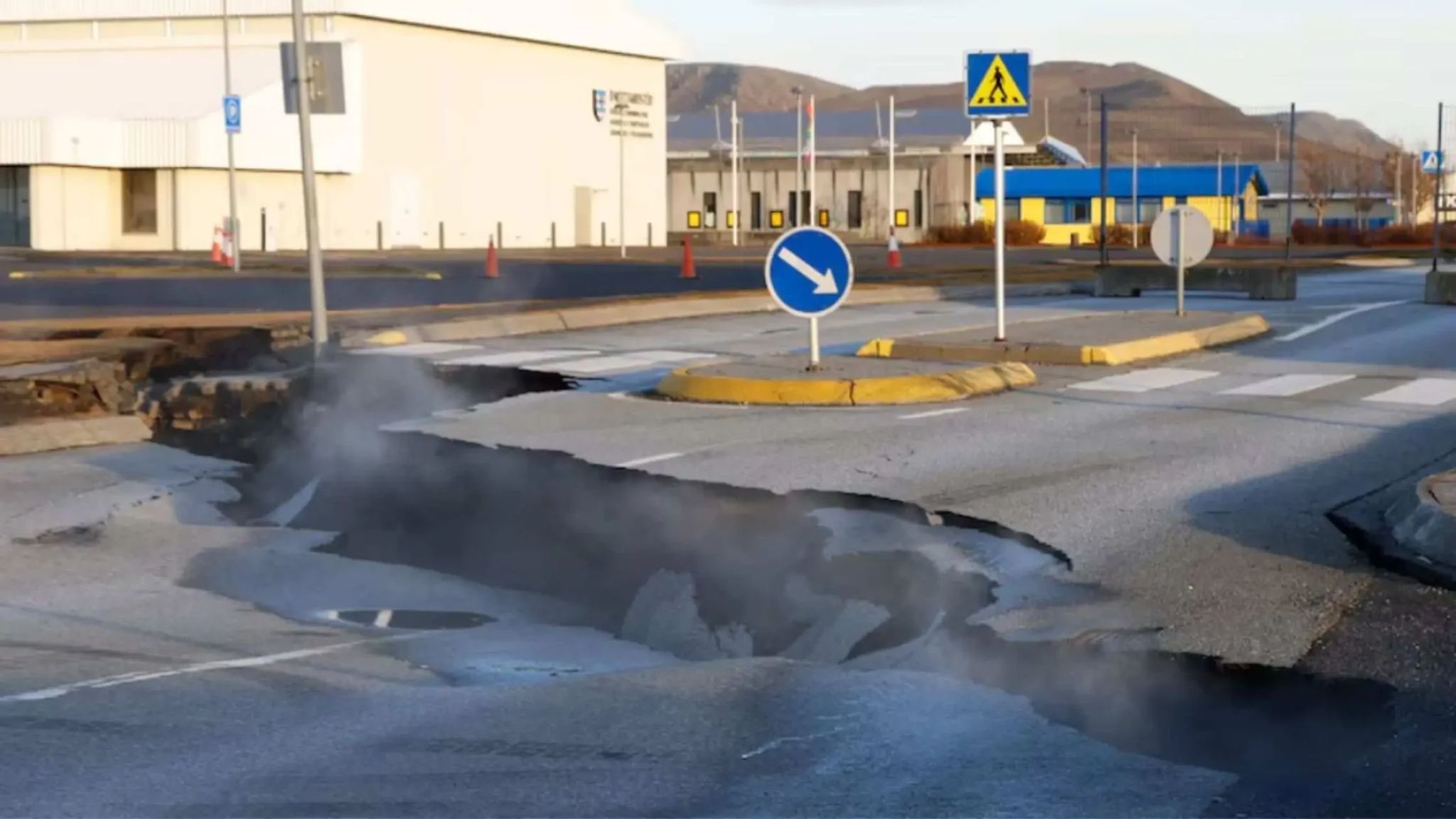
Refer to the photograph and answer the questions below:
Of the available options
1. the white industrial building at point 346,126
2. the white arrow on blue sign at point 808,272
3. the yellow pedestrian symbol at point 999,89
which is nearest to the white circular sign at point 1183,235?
the yellow pedestrian symbol at point 999,89

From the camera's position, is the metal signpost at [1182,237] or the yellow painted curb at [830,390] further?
the metal signpost at [1182,237]

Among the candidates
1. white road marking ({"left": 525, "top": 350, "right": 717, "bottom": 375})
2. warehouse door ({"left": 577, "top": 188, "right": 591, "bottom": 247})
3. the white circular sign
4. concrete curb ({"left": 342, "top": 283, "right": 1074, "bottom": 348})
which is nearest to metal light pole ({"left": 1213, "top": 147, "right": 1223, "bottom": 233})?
warehouse door ({"left": 577, "top": 188, "right": 591, "bottom": 247})

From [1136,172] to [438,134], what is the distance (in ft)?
116

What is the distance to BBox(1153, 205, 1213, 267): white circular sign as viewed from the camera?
2281 cm

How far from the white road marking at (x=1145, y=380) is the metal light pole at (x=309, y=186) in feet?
24.4

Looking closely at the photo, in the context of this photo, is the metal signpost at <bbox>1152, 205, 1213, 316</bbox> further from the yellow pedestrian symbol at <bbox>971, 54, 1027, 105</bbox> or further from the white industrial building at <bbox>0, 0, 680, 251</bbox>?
the white industrial building at <bbox>0, 0, 680, 251</bbox>

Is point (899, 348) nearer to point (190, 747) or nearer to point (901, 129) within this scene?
point (190, 747)

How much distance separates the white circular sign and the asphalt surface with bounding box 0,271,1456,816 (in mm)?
9846

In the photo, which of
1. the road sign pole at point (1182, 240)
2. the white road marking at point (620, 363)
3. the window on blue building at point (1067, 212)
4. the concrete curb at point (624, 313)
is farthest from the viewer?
the window on blue building at point (1067, 212)

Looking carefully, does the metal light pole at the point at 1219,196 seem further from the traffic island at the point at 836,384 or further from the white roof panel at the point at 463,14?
the traffic island at the point at 836,384

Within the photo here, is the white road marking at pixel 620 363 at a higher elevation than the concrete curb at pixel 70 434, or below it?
higher

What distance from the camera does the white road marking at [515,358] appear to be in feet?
61.1

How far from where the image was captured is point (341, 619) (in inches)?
338

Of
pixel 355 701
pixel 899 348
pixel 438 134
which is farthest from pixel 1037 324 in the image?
pixel 438 134
